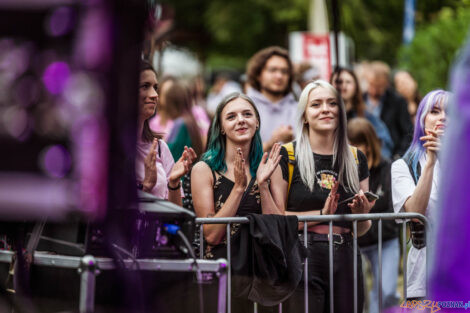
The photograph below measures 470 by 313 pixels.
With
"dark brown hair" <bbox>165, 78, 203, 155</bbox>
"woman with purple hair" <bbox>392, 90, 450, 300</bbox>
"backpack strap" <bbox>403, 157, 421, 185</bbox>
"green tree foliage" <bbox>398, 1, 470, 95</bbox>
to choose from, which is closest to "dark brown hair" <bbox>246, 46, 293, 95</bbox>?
"dark brown hair" <bbox>165, 78, 203, 155</bbox>

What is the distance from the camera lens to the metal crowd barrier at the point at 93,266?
3.18m

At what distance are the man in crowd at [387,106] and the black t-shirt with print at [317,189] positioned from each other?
3.74 m

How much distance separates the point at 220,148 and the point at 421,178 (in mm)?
1261

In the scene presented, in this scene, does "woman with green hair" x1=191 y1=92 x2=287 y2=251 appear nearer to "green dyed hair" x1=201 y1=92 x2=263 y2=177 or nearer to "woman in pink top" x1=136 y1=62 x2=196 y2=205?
"green dyed hair" x1=201 y1=92 x2=263 y2=177

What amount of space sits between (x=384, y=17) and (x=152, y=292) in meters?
24.6

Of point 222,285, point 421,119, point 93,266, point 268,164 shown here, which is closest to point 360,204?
point 268,164

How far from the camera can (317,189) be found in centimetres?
501

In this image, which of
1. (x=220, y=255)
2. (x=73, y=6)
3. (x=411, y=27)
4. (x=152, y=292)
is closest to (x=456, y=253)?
(x=73, y=6)

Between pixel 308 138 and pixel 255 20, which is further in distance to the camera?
pixel 255 20

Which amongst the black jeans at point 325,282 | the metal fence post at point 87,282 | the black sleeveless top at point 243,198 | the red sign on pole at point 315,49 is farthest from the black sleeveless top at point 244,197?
the red sign on pole at point 315,49

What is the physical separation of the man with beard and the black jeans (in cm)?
238

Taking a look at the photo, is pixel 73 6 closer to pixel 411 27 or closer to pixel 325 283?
pixel 325 283

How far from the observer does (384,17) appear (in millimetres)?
26828

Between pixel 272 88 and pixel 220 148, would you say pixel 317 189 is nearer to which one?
pixel 220 148
